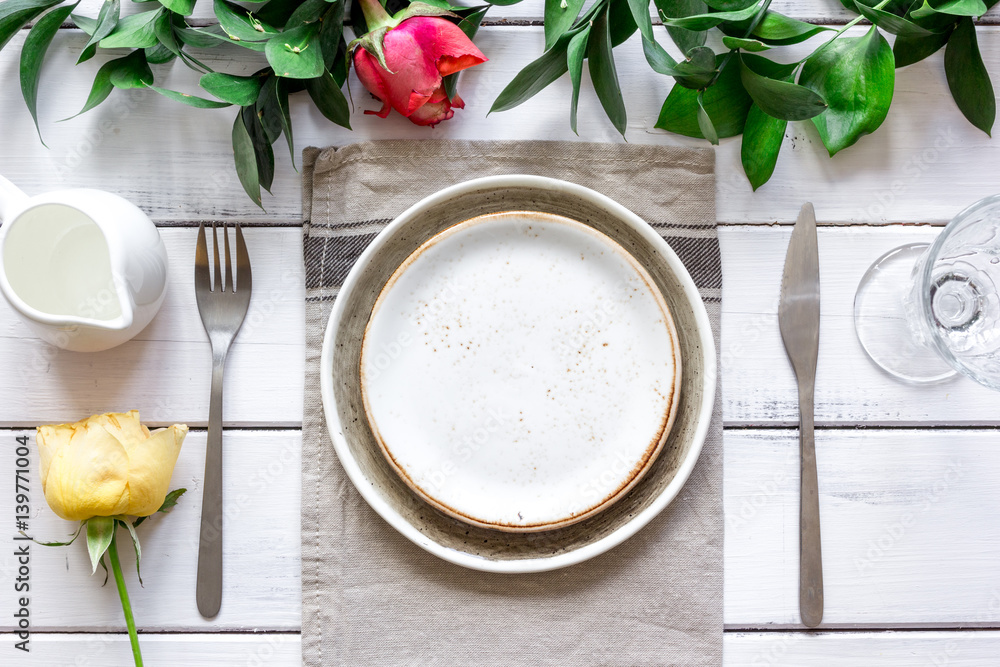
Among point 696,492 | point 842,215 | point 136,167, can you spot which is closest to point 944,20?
point 842,215

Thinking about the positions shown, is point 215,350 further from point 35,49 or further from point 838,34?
point 838,34

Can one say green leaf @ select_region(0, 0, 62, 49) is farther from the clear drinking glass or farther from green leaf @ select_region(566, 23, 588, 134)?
the clear drinking glass

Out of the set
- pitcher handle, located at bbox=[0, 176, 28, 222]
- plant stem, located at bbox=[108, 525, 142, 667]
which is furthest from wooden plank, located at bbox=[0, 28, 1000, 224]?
plant stem, located at bbox=[108, 525, 142, 667]

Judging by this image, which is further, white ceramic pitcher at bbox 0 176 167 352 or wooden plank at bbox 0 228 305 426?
wooden plank at bbox 0 228 305 426

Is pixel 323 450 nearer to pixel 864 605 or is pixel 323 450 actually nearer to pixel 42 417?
pixel 42 417

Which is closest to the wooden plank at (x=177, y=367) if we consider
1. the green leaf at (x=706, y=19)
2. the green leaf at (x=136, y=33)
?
the green leaf at (x=136, y=33)

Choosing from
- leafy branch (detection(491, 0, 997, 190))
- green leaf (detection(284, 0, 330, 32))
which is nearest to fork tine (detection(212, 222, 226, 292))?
green leaf (detection(284, 0, 330, 32))

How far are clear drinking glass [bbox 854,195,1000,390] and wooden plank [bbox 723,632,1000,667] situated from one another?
27 cm

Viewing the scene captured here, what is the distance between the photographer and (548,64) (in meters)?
0.62

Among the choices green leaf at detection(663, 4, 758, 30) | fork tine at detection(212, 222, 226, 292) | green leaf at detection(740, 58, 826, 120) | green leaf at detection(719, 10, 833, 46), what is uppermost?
green leaf at detection(719, 10, 833, 46)

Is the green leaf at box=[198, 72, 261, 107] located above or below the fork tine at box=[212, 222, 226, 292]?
above

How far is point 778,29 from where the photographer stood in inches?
24.9

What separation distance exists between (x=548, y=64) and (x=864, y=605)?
0.63 meters

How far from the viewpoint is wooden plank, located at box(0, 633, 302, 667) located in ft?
2.17
